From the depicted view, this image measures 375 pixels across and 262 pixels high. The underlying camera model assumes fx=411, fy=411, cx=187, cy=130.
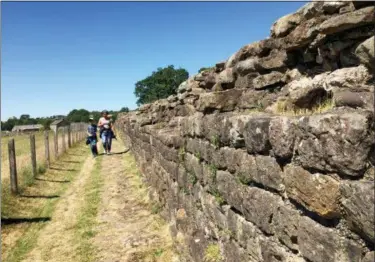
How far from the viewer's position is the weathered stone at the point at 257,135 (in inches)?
137

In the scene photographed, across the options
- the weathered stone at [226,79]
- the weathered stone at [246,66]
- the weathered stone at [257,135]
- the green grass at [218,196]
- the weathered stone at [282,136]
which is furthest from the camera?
the weathered stone at [226,79]

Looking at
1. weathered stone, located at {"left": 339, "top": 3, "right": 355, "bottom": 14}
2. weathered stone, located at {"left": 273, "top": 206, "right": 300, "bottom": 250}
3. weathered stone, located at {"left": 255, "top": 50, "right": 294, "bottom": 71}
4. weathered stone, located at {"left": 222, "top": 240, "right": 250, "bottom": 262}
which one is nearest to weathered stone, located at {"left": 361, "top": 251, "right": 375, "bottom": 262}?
weathered stone, located at {"left": 273, "top": 206, "right": 300, "bottom": 250}

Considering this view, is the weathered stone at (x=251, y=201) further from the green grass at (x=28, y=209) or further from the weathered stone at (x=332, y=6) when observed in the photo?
the green grass at (x=28, y=209)

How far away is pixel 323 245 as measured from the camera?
269cm

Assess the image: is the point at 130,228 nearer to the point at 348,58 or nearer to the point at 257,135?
the point at 257,135

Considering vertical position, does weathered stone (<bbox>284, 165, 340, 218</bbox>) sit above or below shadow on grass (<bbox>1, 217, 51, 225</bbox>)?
above

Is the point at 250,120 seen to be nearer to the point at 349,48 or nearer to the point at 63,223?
the point at 349,48

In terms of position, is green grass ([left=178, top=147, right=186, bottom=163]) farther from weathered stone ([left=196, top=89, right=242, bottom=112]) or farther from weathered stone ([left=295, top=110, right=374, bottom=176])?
weathered stone ([left=295, top=110, right=374, bottom=176])

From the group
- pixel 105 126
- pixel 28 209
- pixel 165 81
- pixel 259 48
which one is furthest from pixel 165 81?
pixel 259 48

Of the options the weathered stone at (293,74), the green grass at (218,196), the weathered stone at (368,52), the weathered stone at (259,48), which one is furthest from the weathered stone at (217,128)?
the weathered stone at (368,52)

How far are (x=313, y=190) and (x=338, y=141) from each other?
0.47 m

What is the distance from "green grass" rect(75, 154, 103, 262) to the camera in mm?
6939

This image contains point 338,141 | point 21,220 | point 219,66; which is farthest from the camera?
point 21,220

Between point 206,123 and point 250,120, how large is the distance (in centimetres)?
152
